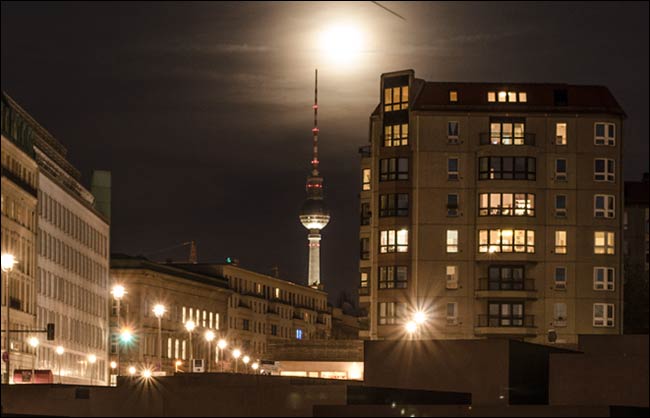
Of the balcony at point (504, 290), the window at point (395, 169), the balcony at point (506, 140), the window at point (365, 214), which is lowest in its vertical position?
the balcony at point (504, 290)

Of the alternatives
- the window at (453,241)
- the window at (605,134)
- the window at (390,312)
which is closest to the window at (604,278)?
the window at (605,134)

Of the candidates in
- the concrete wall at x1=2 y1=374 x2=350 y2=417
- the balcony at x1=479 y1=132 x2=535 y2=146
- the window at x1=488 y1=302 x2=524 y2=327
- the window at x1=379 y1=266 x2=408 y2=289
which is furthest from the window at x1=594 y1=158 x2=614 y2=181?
the concrete wall at x1=2 y1=374 x2=350 y2=417

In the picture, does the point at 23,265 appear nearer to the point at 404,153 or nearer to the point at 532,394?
the point at 404,153

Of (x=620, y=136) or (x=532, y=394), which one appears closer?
(x=532, y=394)

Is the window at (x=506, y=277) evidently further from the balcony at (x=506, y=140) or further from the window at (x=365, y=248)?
the window at (x=365, y=248)

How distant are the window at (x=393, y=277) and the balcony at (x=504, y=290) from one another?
569cm

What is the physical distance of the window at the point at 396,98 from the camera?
140 m

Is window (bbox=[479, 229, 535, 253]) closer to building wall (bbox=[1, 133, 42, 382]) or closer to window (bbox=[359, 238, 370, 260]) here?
window (bbox=[359, 238, 370, 260])

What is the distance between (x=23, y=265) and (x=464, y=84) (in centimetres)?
3885

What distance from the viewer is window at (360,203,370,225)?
5616 inches

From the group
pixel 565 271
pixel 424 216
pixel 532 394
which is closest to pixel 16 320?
pixel 424 216

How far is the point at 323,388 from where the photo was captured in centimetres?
4884

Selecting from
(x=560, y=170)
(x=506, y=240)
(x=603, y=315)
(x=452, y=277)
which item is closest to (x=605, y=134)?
(x=560, y=170)

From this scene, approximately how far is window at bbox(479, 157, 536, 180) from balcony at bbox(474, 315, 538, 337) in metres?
10.9
